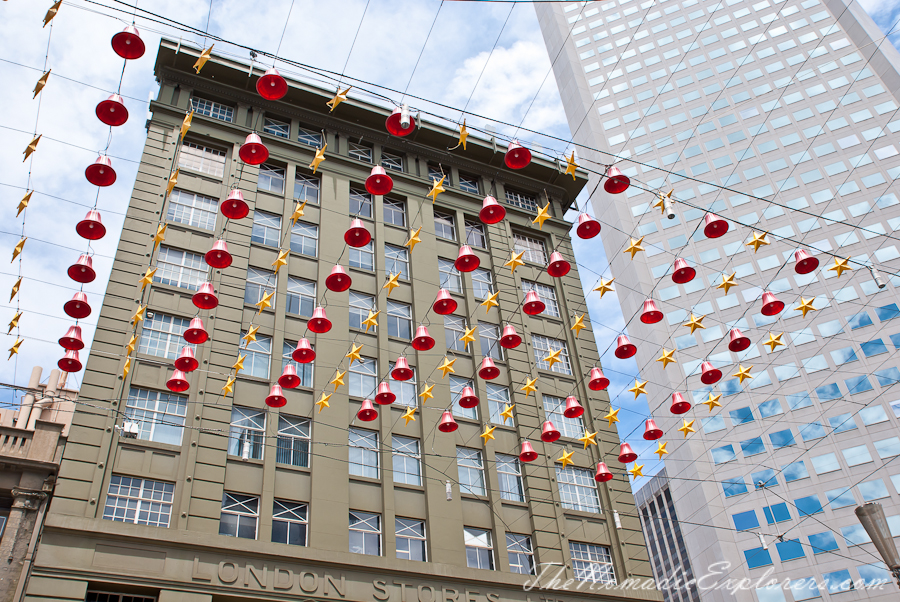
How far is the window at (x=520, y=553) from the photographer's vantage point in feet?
89.8

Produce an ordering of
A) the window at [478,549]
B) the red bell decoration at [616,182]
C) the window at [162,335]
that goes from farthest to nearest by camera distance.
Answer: the window at [478,549]
the window at [162,335]
the red bell decoration at [616,182]

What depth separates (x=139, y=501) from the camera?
22969 millimetres

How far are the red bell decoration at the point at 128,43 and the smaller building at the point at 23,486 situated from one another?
43.6 ft

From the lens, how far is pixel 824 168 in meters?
74.6

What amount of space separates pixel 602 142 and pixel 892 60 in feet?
105

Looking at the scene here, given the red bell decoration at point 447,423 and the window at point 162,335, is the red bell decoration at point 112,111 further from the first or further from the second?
the window at point 162,335

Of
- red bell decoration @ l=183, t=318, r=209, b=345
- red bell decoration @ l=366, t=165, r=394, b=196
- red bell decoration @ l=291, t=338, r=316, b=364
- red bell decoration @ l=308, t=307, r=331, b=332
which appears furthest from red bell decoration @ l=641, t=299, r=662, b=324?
red bell decoration @ l=183, t=318, r=209, b=345

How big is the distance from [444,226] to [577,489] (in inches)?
588

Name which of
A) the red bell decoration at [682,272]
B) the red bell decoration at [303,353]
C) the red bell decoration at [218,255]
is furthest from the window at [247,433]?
the red bell decoration at [682,272]

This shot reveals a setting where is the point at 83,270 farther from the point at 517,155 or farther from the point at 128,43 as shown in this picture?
the point at 517,155

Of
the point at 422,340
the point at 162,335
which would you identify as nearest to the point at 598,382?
the point at 422,340

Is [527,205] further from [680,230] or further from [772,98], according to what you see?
[772,98]

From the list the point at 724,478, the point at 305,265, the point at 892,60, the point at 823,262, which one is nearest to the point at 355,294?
the point at 305,265

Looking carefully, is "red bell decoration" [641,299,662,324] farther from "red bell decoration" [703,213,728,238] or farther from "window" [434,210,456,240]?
"window" [434,210,456,240]
